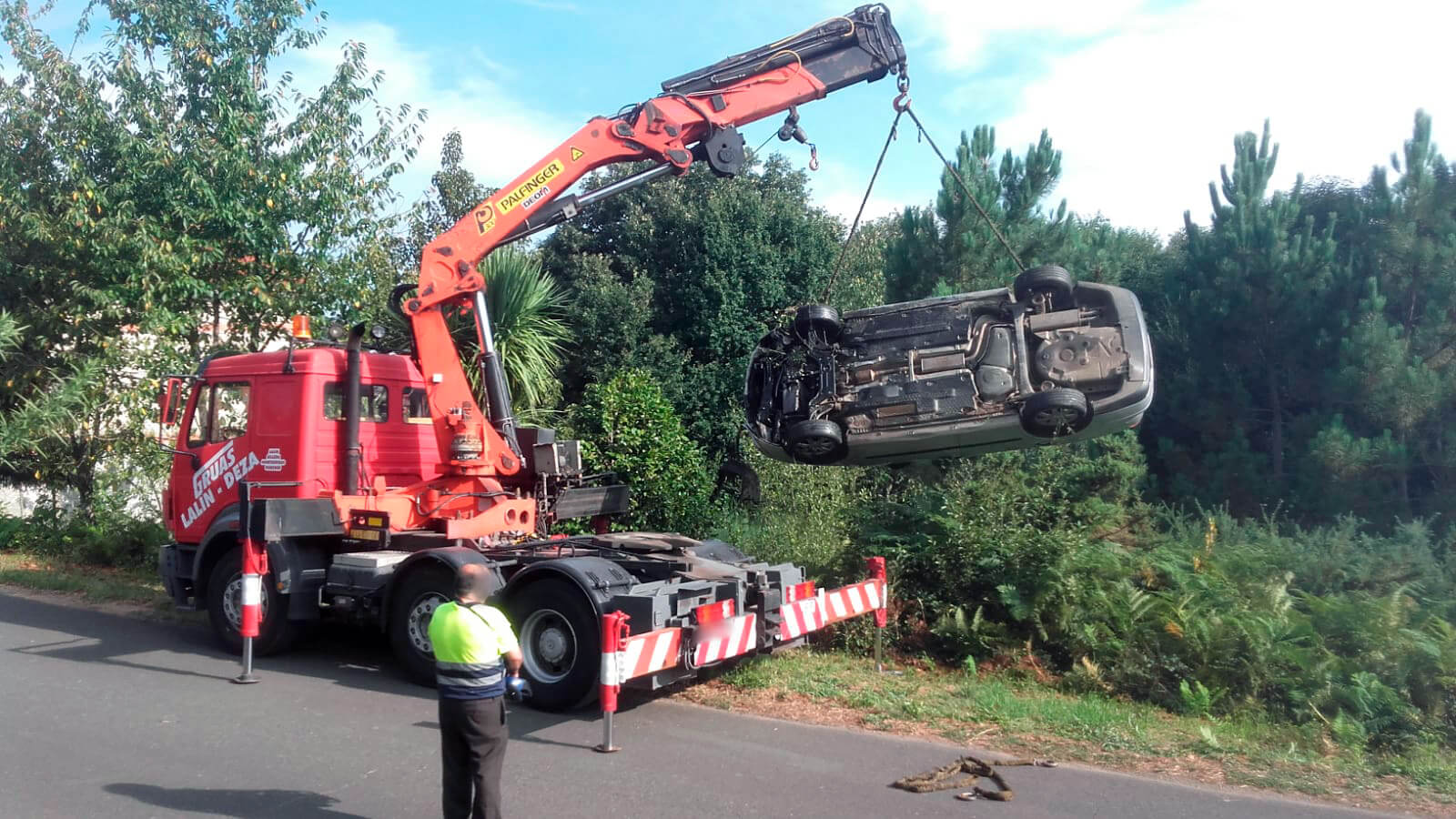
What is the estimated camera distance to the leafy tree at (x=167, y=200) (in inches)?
563

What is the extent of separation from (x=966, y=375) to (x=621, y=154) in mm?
4168

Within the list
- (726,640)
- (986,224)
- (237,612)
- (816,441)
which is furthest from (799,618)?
(986,224)

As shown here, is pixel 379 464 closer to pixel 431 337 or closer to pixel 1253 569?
pixel 431 337

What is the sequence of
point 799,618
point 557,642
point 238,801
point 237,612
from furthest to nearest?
point 237,612
point 799,618
point 557,642
point 238,801

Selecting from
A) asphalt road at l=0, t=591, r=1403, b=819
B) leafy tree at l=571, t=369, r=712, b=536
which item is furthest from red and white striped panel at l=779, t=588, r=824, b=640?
leafy tree at l=571, t=369, r=712, b=536

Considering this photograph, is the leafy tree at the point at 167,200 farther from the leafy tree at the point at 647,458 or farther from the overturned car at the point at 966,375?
the overturned car at the point at 966,375

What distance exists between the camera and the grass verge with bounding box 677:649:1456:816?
623cm

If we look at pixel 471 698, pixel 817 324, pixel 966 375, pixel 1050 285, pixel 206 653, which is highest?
pixel 1050 285

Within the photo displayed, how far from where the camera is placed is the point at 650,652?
6828 millimetres

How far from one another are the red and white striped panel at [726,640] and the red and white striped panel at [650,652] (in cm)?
18

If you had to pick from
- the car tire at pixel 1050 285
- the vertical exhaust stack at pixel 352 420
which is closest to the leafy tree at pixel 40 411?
the vertical exhaust stack at pixel 352 420

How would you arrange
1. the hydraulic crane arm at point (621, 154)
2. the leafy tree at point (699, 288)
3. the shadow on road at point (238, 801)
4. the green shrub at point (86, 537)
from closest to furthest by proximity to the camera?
1. the shadow on road at point (238, 801)
2. the hydraulic crane arm at point (621, 154)
3. the green shrub at point (86, 537)
4. the leafy tree at point (699, 288)

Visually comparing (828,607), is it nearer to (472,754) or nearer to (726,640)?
(726,640)

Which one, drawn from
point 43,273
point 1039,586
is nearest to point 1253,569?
point 1039,586
